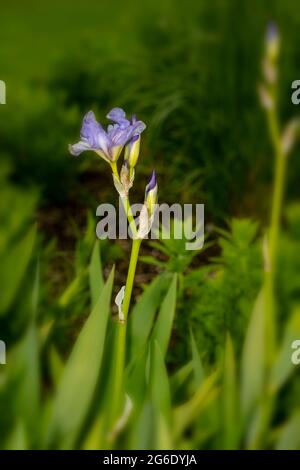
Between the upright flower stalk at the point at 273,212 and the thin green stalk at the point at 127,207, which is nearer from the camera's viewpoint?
the upright flower stalk at the point at 273,212

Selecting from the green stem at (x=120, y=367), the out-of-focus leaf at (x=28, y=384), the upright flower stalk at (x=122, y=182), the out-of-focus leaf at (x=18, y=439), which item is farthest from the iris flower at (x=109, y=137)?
the out-of-focus leaf at (x=18, y=439)

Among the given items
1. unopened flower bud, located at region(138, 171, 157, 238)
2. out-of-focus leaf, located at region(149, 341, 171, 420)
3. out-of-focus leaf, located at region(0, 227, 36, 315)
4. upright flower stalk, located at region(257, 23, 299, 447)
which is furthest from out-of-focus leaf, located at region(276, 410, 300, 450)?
out-of-focus leaf, located at region(0, 227, 36, 315)

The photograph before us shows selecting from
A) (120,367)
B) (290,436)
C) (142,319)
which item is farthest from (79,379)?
(290,436)

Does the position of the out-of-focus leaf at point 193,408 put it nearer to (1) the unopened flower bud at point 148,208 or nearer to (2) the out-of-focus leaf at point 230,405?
(2) the out-of-focus leaf at point 230,405

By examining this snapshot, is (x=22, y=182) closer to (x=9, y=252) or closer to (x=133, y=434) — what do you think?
(x=9, y=252)

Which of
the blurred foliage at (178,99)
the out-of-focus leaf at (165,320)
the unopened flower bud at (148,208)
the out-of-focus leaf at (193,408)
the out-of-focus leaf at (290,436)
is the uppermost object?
the blurred foliage at (178,99)

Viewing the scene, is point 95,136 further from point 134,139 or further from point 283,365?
point 283,365
